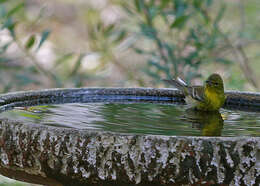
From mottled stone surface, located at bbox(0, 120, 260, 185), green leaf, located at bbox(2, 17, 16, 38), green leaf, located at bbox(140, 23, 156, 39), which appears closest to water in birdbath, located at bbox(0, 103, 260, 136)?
mottled stone surface, located at bbox(0, 120, 260, 185)

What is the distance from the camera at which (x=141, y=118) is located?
93.9 inches

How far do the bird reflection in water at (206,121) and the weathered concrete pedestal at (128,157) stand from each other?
1.56 feet

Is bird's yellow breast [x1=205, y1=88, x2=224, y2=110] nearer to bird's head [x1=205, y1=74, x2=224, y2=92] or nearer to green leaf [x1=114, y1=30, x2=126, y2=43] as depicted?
bird's head [x1=205, y1=74, x2=224, y2=92]

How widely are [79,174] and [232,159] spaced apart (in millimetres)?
484

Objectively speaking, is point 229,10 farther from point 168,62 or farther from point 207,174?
point 207,174

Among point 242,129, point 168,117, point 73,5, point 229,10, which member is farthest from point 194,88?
point 73,5

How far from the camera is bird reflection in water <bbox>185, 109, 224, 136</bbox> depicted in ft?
6.79

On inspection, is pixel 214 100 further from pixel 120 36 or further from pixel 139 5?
pixel 120 36

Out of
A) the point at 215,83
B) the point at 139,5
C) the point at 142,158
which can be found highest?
the point at 139,5

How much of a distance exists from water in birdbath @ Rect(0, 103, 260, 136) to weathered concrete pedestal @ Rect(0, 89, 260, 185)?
0.23m

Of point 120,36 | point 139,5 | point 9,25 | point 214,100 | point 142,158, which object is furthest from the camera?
point 120,36

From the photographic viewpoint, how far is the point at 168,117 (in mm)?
2467

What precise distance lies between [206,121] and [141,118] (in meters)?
0.32

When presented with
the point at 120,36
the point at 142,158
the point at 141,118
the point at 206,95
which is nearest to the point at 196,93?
the point at 206,95
